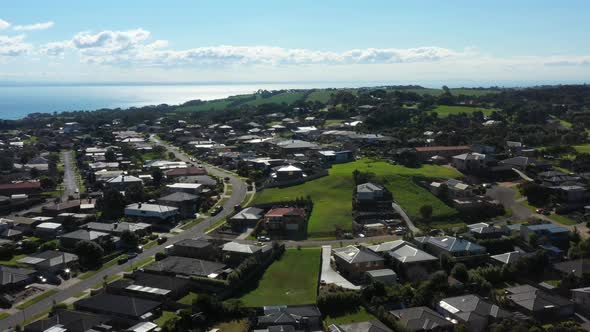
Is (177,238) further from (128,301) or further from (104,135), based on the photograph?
(104,135)

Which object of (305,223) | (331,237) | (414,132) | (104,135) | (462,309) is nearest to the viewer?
(462,309)

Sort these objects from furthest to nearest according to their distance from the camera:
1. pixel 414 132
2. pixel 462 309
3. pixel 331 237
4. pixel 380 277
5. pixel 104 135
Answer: pixel 104 135, pixel 414 132, pixel 331 237, pixel 380 277, pixel 462 309

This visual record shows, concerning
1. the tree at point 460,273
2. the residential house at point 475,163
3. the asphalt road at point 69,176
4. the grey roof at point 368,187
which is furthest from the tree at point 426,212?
the asphalt road at point 69,176

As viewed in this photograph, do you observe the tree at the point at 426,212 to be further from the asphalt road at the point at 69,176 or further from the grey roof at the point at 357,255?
the asphalt road at the point at 69,176

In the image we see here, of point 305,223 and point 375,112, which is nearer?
point 305,223

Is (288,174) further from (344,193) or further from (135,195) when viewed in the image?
(135,195)

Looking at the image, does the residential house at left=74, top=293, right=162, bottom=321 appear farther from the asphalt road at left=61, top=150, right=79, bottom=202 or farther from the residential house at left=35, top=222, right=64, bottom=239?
the asphalt road at left=61, top=150, right=79, bottom=202

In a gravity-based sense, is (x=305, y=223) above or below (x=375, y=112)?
below

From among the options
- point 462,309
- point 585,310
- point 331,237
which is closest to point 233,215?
point 331,237
